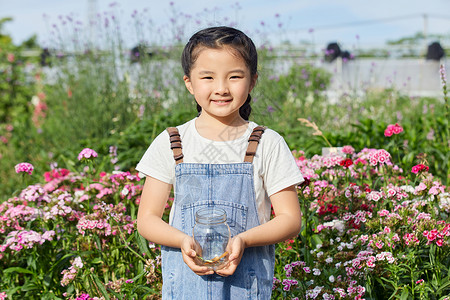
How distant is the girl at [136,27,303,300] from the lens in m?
1.79

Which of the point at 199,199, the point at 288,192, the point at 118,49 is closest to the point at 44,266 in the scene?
the point at 199,199

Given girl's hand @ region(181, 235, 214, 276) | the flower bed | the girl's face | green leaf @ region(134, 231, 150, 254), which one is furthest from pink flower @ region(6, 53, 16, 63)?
girl's hand @ region(181, 235, 214, 276)

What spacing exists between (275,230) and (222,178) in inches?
10.1

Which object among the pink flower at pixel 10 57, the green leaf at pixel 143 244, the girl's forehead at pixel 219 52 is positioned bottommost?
the green leaf at pixel 143 244

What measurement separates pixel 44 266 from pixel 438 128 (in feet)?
12.2

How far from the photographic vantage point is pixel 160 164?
1.89 meters

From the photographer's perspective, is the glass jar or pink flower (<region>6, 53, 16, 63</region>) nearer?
the glass jar

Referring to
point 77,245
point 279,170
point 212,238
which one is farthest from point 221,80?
point 77,245

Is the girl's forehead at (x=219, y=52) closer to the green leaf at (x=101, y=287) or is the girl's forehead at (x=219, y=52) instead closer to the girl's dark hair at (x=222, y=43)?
the girl's dark hair at (x=222, y=43)

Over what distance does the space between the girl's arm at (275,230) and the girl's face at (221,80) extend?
1.19 feet

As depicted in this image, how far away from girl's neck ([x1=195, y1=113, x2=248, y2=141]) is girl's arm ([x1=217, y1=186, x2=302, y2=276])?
0.89 feet

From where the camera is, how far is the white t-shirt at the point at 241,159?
1.84m

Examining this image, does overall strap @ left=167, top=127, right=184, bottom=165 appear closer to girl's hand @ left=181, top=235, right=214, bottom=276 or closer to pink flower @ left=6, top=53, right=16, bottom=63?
girl's hand @ left=181, top=235, right=214, bottom=276

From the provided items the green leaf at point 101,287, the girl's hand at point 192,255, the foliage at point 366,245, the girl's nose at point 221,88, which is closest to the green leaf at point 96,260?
the green leaf at point 101,287
